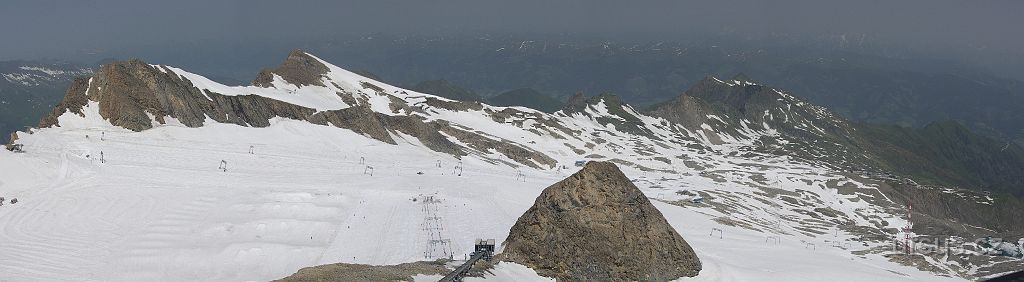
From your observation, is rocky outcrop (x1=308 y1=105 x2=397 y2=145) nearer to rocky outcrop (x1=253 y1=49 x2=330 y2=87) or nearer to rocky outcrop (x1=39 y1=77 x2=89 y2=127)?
rocky outcrop (x1=39 y1=77 x2=89 y2=127)

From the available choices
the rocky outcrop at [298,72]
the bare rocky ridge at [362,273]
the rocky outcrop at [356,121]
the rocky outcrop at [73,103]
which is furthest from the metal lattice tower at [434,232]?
the rocky outcrop at [298,72]

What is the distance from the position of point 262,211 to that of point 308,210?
13.7ft

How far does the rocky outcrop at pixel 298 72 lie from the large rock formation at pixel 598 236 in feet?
426

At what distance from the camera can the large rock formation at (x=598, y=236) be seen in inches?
1593

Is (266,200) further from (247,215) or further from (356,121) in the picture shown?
(356,121)

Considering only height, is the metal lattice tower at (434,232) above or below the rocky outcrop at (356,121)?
below

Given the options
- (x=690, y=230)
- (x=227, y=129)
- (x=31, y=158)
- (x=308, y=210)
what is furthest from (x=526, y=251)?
(x=227, y=129)

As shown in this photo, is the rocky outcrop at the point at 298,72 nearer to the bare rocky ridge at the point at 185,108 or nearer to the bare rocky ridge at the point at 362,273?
the bare rocky ridge at the point at 185,108

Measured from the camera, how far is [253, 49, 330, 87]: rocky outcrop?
16612 centimetres

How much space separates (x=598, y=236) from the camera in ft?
136

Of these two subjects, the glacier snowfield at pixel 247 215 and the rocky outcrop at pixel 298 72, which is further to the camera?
the rocky outcrop at pixel 298 72

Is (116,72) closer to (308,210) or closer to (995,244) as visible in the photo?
A: (308,210)

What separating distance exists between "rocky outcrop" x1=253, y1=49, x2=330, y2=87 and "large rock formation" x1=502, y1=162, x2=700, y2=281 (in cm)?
12976

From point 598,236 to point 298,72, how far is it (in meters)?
151
